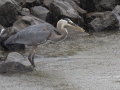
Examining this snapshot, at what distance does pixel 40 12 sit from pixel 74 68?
4602 millimetres

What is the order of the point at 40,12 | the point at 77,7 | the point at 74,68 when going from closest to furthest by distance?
the point at 74,68 → the point at 40,12 → the point at 77,7

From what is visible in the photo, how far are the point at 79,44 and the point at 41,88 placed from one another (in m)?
4.11

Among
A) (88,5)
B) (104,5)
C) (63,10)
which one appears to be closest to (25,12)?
(63,10)

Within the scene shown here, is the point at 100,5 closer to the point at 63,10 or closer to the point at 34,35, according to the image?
the point at 63,10

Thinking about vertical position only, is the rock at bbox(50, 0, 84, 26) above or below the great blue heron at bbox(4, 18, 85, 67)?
below

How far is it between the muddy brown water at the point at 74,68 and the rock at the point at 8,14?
1.24 m

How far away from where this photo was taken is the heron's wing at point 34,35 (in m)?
8.80

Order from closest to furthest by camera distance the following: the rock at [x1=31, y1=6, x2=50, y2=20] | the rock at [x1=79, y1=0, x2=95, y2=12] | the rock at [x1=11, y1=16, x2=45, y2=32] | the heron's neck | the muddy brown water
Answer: the muddy brown water, the heron's neck, the rock at [x1=11, y1=16, x2=45, y2=32], the rock at [x1=31, y1=6, x2=50, y2=20], the rock at [x1=79, y1=0, x2=95, y2=12]

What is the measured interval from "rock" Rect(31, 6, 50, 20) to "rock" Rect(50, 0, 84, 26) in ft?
0.66

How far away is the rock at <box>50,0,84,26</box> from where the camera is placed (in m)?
12.1

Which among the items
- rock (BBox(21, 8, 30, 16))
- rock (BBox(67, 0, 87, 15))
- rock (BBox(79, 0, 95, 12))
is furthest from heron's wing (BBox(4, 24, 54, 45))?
rock (BBox(79, 0, 95, 12))

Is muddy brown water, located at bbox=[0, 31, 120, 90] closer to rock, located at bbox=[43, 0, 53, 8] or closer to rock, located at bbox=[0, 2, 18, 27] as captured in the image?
rock, located at bbox=[0, 2, 18, 27]

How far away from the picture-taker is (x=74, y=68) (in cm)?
812

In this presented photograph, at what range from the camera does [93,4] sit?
14.1m
